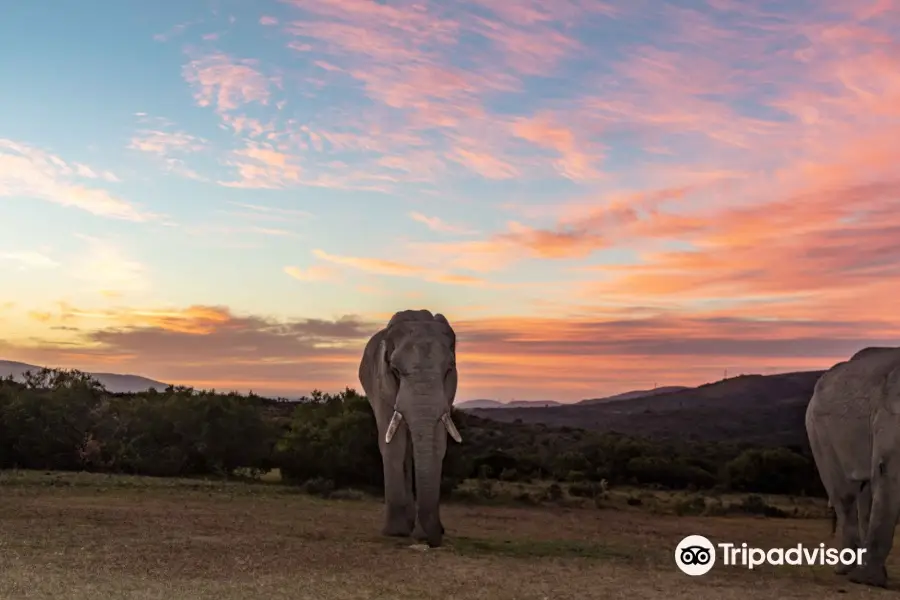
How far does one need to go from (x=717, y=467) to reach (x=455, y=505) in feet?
61.3

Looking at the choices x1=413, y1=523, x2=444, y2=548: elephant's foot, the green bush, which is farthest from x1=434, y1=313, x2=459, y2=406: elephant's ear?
the green bush

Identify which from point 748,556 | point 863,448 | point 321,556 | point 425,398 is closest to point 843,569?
point 863,448

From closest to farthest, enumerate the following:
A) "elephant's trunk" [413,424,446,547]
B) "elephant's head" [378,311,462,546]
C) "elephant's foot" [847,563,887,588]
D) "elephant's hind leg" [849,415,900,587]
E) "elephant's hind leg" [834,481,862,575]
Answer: "elephant's hind leg" [849,415,900,587] → "elephant's foot" [847,563,887,588] → "elephant's hind leg" [834,481,862,575] → "elephant's trunk" [413,424,446,547] → "elephant's head" [378,311,462,546]

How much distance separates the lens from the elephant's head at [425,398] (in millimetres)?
13883

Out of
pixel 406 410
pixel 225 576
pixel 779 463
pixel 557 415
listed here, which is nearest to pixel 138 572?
pixel 225 576

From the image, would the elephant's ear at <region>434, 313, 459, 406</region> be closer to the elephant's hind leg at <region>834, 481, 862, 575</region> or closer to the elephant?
the elephant

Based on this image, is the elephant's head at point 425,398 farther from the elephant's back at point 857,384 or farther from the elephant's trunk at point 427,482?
the elephant's back at point 857,384

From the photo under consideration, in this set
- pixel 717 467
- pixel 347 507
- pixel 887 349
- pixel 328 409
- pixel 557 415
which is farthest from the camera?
pixel 557 415

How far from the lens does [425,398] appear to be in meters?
14.1

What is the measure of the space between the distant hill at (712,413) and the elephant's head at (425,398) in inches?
2320

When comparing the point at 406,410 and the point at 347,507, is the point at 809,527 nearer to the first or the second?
the point at 347,507

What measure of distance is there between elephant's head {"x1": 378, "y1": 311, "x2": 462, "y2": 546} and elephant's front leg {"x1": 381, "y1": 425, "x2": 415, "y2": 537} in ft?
1.17

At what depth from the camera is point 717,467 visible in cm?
3816

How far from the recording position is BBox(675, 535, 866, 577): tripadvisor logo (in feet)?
43.2
